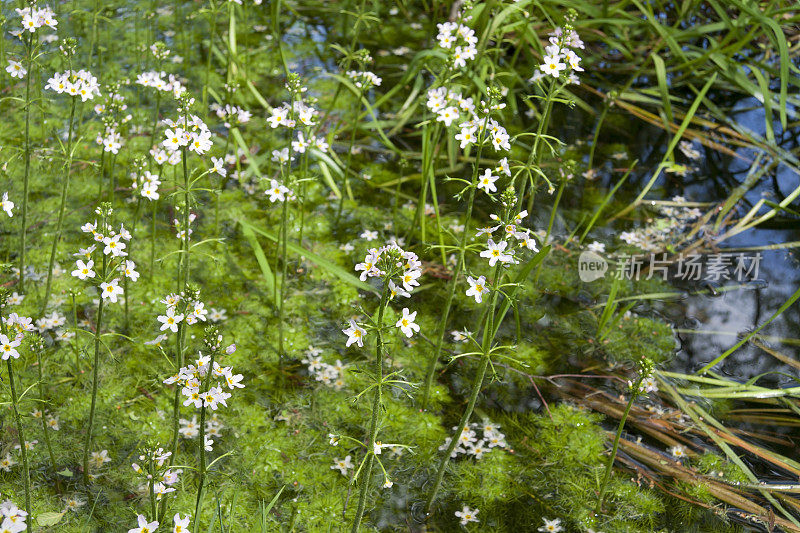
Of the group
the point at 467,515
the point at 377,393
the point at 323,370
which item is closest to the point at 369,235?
the point at 323,370

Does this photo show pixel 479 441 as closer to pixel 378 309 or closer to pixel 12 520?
pixel 378 309

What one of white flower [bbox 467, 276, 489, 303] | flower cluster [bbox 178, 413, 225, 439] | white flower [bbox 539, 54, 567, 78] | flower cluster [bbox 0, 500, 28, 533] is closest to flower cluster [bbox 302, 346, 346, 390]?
flower cluster [bbox 178, 413, 225, 439]

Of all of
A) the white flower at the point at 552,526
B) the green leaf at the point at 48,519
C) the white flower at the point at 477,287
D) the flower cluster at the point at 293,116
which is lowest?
the white flower at the point at 552,526

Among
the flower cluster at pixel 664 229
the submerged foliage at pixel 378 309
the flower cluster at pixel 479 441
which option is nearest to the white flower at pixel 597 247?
the submerged foliage at pixel 378 309

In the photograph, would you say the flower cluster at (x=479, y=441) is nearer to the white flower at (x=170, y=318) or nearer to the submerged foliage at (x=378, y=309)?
the submerged foliage at (x=378, y=309)

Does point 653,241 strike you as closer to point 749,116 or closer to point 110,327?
point 749,116

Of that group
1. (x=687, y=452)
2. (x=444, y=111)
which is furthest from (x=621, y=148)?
(x=687, y=452)

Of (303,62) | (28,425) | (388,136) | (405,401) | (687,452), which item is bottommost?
(687,452)
